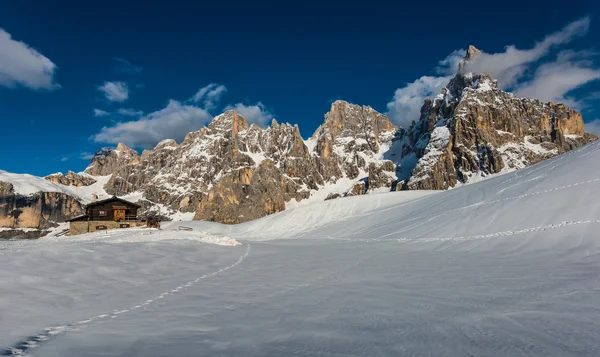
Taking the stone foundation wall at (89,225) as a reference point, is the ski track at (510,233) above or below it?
below

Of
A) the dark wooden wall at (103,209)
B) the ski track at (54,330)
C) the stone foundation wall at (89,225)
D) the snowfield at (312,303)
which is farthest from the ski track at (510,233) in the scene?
the dark wooden wall at (103,209)

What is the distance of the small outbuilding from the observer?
175 feet

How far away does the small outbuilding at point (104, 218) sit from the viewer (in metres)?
53.4

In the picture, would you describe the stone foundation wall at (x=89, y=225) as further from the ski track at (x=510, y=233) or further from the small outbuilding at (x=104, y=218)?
the ski track at (x=510, y=233)

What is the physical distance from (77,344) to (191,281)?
648cm

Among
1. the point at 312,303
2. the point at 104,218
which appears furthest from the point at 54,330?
the point at 104,218

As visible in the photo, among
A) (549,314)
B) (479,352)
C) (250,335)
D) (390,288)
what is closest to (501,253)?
(390,288)

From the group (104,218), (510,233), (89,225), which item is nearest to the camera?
(510,233)

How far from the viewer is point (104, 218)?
54.6 meters

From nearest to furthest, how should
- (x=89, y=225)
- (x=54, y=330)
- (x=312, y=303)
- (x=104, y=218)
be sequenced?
(x=54, y=330)
(x=312, y=303)
(x=89, y=225)
(x=104, y=218)

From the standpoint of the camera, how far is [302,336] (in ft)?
17.8

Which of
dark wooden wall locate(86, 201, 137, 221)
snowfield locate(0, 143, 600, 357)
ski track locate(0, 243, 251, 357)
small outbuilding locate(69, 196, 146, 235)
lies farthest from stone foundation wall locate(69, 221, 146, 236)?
ski track locate(0, 243, 251, 357)

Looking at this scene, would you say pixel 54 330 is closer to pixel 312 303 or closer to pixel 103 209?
pixel 312 303

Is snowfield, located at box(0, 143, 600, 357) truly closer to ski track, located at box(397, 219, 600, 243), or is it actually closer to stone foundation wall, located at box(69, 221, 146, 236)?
ski track, located at box(397, 219, 600, 243)
